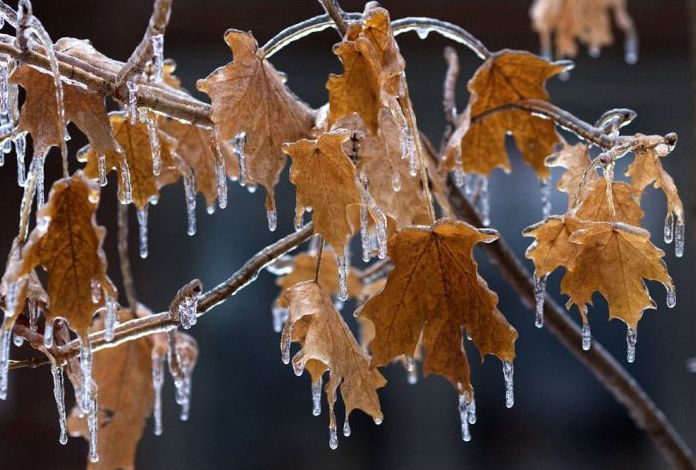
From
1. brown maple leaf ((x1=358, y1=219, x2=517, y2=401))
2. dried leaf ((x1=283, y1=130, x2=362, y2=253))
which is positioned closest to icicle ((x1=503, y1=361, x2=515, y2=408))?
brown maple leaf ((x1=358, y1=219, x2=517, y2=401))

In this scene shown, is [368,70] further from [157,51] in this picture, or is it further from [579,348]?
[579,348]

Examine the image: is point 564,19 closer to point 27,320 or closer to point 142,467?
point 27,320

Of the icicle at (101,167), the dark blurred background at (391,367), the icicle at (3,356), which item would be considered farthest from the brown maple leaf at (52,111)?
the dark blurred background at (391,367)

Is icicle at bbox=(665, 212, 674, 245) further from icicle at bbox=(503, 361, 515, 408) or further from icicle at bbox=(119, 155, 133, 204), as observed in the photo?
icicle at bbox=(119, 155, 133, 204)

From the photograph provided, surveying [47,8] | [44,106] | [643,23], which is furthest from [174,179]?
[643,23]

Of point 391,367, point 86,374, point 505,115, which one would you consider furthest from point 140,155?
point 391,367

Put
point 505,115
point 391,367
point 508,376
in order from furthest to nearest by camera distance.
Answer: point 391,367
point 505,115
point 508,376

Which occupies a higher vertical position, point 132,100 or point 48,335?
point 132,100
